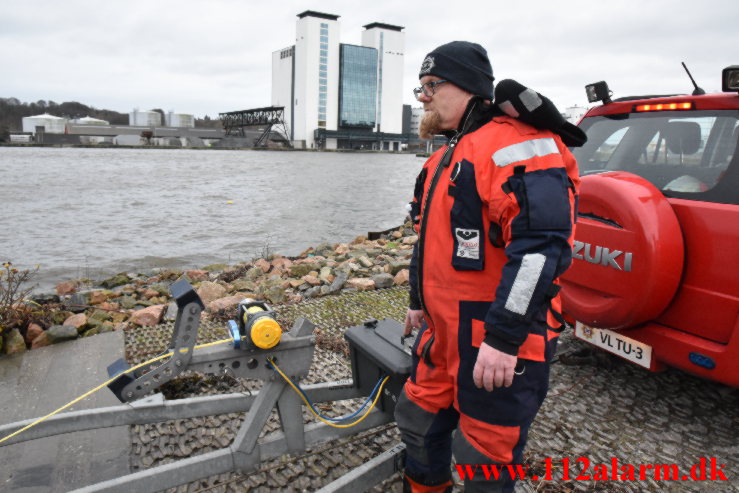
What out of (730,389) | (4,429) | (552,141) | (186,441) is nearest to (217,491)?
(186,441)

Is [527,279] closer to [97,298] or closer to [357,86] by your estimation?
[97,298]

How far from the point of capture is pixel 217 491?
2629mm

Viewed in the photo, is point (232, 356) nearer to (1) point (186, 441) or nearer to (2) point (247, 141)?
(1) point (186, 441)

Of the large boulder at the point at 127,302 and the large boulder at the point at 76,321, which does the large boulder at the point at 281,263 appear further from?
the large boulder at the point at 76,321

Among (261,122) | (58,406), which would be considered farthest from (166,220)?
(261,122)

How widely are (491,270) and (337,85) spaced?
110592mm

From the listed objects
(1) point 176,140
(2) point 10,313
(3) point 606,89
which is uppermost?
(1) point 176,140

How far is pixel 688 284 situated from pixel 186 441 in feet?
9.79

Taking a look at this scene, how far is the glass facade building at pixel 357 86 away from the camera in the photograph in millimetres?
107688

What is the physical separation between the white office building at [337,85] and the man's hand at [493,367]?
105509 millimetres

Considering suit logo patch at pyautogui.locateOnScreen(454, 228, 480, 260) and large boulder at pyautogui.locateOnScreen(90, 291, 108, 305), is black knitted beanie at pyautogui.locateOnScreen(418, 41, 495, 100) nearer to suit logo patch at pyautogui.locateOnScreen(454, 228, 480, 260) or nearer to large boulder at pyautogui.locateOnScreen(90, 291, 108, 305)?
suit logo patch at pyautogui.locateOnScreen(454, 228, 480, 260)

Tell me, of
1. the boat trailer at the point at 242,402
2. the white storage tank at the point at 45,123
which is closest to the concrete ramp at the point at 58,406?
the boat trailer at the point at 242,402

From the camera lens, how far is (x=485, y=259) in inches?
75.1

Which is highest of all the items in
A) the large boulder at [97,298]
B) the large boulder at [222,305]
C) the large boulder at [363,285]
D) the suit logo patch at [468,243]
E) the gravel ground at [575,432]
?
the suit logo patch at [468,243]
